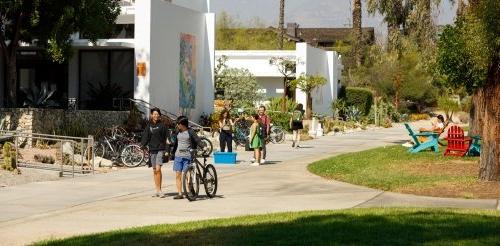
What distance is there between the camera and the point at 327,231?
11477 mm

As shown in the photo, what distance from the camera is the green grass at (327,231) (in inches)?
423

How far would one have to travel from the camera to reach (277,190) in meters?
19.0

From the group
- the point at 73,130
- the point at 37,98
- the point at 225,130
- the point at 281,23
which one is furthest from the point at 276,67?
the point at 73,130

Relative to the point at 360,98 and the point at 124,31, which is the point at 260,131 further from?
the point at 360,98

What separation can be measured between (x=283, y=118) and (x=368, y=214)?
27942mm

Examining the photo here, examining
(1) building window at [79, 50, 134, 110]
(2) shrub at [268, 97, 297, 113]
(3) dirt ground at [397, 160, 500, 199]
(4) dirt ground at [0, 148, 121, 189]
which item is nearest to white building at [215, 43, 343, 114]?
(2) shrub at [268, 97, 297, 113]

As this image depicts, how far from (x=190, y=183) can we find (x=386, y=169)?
7374 millimetres

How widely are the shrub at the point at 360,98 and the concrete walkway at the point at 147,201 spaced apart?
35852mm

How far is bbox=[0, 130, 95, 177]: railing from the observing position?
2295cm

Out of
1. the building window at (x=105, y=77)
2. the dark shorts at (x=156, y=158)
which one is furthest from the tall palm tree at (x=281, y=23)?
the dark shorts at (x=156, y=158)

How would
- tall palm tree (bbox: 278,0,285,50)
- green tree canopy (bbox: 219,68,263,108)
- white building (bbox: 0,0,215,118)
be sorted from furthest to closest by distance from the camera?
tall palm tree (bbox: 278,0,285,50)
green tree canopy (bbox: 219,68,263,108)
white building (bbox: 0,0,215,118)

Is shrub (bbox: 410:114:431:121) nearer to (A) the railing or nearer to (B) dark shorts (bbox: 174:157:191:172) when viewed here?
(A) the railing

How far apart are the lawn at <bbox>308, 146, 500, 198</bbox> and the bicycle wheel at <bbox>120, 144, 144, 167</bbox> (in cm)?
481

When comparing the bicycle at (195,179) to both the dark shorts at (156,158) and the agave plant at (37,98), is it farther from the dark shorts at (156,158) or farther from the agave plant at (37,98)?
the agave plant at (37,98)
